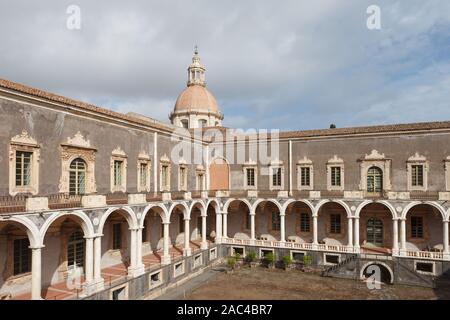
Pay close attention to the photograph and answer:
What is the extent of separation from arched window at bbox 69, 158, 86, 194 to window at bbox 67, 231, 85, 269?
2.53 meters

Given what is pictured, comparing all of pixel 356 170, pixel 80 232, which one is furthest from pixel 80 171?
pixel 356 170

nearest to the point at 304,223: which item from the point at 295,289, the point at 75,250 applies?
the point at 295,289

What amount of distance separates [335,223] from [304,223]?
2.57 m

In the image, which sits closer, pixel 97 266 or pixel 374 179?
pixel 97 266

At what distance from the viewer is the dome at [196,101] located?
1614 inches

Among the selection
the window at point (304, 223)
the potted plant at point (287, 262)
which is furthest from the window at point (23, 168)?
the window at point (304, 223)

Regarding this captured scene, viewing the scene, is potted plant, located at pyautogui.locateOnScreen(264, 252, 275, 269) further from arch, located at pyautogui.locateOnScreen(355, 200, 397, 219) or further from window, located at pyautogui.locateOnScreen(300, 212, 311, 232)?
arch, located at pyautogui.locateOnScreen(355, 200, 397, 219)

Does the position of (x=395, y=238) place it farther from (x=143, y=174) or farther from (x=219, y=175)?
(x=143, y=174)

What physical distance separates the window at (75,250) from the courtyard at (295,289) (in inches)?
261

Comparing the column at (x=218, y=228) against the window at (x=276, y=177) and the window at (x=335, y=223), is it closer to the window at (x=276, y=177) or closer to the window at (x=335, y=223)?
the window at (x=276, y=177)

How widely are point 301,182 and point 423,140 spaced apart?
9.77 m

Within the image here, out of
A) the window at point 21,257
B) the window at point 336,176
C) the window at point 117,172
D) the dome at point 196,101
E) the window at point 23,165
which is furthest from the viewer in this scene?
the dome at point 196,101

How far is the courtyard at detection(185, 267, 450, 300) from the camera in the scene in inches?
816

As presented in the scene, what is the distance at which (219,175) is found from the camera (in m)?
33.4
